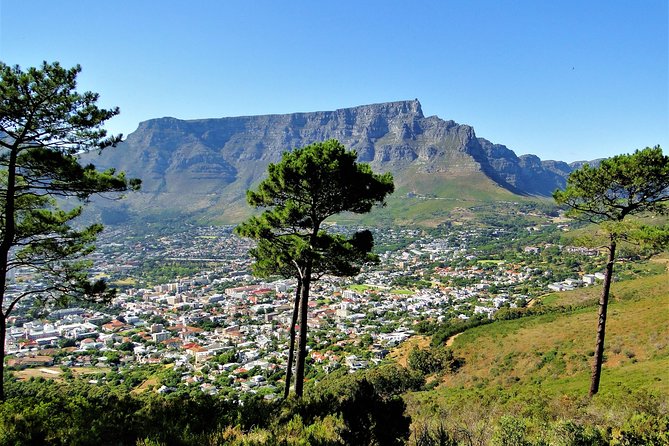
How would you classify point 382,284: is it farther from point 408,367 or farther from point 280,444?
point 280,444

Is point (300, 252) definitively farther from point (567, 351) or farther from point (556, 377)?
point (567, 351)

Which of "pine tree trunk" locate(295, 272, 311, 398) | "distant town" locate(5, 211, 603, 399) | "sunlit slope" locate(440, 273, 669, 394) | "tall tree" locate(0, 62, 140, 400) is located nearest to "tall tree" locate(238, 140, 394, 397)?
"pine tree trunk" locate(295, 272, 311, 398)

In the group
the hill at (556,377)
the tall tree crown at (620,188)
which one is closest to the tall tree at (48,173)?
the hill at (556,377)

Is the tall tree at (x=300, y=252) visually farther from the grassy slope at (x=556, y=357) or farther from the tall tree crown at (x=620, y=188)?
the tall tree crown at (x=620, y=188)

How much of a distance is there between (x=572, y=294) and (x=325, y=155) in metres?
44.8

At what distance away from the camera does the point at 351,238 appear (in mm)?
11102

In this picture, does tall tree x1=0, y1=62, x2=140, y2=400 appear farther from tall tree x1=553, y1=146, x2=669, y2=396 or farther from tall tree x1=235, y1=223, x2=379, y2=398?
tall tree x1=553, y1=146, x2=669, y2=396

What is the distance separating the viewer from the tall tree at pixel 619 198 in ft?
32.0

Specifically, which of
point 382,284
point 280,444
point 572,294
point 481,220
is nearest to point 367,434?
point 280,444

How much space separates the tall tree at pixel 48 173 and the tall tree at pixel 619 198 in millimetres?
12389

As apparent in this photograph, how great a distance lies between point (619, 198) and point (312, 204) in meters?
8.76

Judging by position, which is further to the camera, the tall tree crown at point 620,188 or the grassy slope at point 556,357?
the grassy slope at point 556,357

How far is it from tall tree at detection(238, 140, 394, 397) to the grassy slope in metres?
4.99

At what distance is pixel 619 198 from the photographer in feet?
35.2
